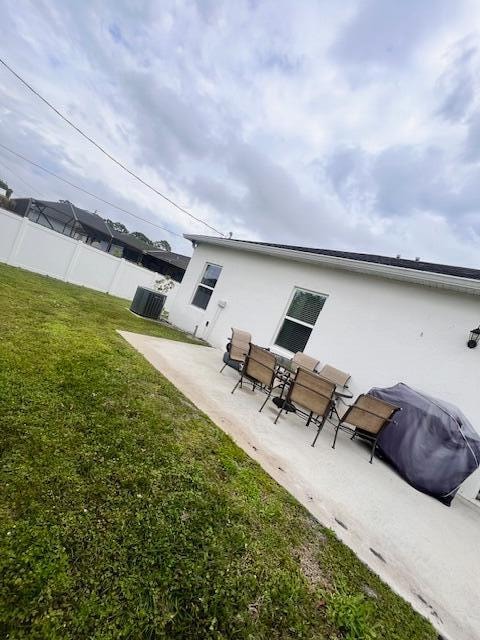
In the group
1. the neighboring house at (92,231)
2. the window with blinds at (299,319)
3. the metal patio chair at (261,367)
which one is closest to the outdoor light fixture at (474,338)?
the window with blinds at (299,319)

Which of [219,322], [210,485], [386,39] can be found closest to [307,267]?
[219,322]

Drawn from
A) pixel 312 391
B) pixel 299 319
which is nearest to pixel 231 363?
pixel 299 319

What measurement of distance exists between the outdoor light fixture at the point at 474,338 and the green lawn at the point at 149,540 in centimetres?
437

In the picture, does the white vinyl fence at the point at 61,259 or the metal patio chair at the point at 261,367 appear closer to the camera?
the metal patio chair at the point at 261,367

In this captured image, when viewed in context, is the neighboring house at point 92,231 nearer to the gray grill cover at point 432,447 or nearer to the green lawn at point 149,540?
the gray grill cover at point 432,447

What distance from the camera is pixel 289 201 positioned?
69.5 feet

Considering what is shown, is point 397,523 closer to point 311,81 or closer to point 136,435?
point 136,435

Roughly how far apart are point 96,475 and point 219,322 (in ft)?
23.1

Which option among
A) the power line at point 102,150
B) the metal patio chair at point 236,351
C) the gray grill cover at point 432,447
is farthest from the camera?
the power line at point 102,150

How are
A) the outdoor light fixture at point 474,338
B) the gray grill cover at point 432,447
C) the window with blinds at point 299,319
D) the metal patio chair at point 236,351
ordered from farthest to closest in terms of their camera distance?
the window with blinds at point 299,319
the metal patio chair at point 236,351
the outdoor light fixture at point 474,338
the gray grill cover at point 432,447

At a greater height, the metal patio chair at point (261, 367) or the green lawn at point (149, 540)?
the metal patio chair at point (261, 367)

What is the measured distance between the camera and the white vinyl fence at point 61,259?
32.2ft

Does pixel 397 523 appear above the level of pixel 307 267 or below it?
below

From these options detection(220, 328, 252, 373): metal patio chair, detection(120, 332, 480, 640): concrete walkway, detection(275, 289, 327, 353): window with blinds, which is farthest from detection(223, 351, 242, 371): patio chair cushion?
detection(275, 289, 327, 353): window with blinds
